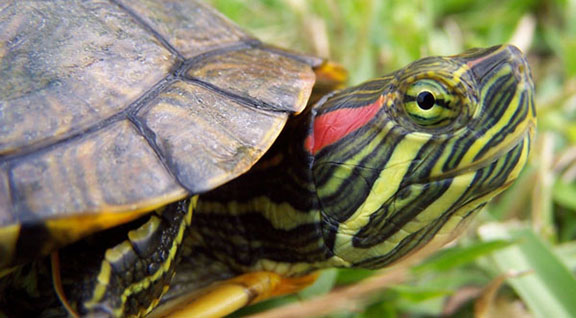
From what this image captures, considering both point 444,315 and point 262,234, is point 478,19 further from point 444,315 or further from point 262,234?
point 262,234

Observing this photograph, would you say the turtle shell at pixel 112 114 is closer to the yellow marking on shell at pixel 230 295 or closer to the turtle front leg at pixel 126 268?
the turtle front leg at pixel 126 268

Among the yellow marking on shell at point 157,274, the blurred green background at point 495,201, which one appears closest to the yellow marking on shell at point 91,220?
the yellow marking on shell at point 157,274

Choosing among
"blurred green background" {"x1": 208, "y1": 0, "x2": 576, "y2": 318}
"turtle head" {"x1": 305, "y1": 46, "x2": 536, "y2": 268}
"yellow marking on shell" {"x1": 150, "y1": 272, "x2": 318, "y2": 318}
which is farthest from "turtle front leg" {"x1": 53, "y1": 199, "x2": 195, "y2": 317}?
"turtle head" {"x1": 305, "y1": 46, "x2": 536, "y2": 268}

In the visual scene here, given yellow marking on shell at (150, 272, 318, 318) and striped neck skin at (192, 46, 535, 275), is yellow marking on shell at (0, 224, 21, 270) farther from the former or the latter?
striped neck skin at (192, 46, 535, 275)

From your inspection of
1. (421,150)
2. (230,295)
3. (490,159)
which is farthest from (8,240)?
(490,159)

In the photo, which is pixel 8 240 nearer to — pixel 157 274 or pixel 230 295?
pixel 157 274
